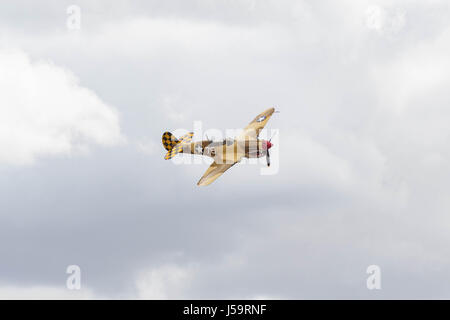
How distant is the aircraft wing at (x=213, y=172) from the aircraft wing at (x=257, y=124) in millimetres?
6966

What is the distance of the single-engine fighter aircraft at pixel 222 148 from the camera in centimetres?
7644

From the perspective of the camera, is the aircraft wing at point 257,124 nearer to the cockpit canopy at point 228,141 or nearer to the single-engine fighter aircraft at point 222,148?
the single-engine fighter aircraft at point 222,148

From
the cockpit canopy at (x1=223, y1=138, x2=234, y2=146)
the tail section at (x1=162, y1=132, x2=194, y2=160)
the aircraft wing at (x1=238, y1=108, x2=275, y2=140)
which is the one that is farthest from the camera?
the tail section at (x1=162, y1=132, x2=194, y2=160)

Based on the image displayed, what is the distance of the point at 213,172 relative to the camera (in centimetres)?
7562

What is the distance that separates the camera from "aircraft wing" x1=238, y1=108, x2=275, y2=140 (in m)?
83.6

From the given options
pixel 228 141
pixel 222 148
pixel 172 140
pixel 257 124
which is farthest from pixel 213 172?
pixel 257 124

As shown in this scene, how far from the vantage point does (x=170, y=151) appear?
83.5 metres

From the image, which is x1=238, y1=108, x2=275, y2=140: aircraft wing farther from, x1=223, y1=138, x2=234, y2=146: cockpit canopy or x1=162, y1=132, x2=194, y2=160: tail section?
x1=162, y1=132, x2=194, y2=160: tail section

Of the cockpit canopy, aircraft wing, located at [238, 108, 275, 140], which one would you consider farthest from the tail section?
aircraft wing, located at [238, 108, 275, 140]

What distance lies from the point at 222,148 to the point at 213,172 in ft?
15.8

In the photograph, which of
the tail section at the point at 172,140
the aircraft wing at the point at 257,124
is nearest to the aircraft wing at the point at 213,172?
the aircraft wing at the point at 257,124
